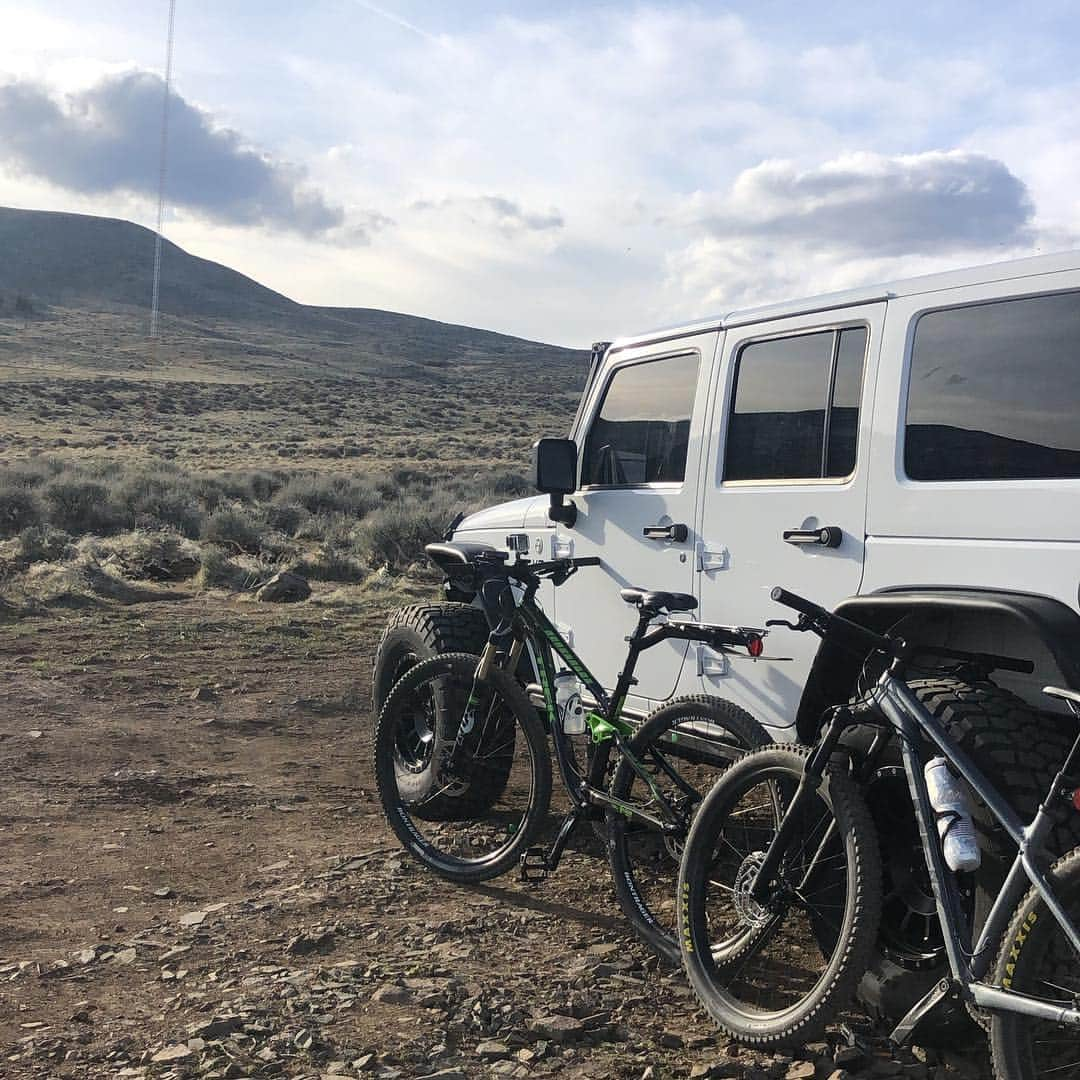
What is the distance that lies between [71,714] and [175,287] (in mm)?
138935

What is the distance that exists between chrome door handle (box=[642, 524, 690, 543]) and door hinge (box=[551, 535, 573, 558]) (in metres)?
0.67

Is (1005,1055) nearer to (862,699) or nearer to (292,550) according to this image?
(862,699)

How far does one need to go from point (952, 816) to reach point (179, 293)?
142169 mm

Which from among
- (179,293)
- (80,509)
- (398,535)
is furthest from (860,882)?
(179,293)

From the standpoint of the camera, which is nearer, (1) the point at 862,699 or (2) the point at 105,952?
(1) the point at 862,699

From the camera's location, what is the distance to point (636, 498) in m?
5.09

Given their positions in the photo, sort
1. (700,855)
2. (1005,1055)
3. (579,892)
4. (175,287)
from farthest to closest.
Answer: (175,287) → (579,892) → (700,855) → (1005,1055)

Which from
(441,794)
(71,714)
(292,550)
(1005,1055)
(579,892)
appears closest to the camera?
(1005,1055)

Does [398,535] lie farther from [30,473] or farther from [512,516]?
[512,516]

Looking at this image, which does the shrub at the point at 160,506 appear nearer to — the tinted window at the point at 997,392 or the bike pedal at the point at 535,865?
the bike pedal at the point at 535,865

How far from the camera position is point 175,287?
5369 inches

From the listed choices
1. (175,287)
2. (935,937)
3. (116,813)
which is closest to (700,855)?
(935,937)

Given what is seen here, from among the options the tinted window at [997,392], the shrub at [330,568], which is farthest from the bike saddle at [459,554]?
the shrub at [330,568]

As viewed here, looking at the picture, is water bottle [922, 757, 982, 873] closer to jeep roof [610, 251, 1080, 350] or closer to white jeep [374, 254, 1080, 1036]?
white jeep [374, 254, 1080, 1036]
